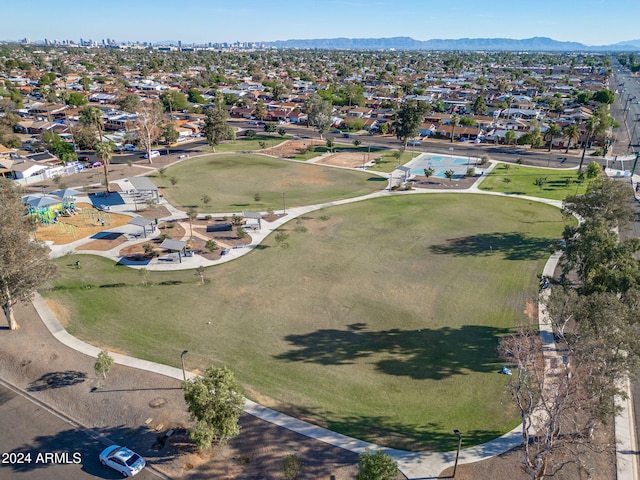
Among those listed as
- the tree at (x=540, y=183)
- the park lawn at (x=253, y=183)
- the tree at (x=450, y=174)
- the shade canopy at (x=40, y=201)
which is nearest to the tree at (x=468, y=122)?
the tree at (x=450, y=174)

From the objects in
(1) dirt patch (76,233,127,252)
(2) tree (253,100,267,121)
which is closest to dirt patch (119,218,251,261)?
(1) dirt patch (76,233,127,252)

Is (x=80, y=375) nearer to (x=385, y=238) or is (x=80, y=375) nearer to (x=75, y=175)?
(x=385, y=238)

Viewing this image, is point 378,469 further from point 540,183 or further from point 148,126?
point 148,126

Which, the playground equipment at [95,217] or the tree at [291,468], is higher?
the playground equipment at [95,217]

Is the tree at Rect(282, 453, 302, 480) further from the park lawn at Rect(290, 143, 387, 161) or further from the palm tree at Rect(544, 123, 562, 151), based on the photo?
the palm tree at Rect(544, 123, 562, 151)

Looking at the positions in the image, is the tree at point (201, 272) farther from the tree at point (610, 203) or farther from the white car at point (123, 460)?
the tree at point (610, 203)

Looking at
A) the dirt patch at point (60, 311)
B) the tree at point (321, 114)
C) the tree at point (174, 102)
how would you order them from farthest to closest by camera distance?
1. the tree at point (174, 102)
2. the tree at point (321, 114)
3. the dirt patch at point (60, 311)

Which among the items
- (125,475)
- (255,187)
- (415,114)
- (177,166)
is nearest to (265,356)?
(125,475)
